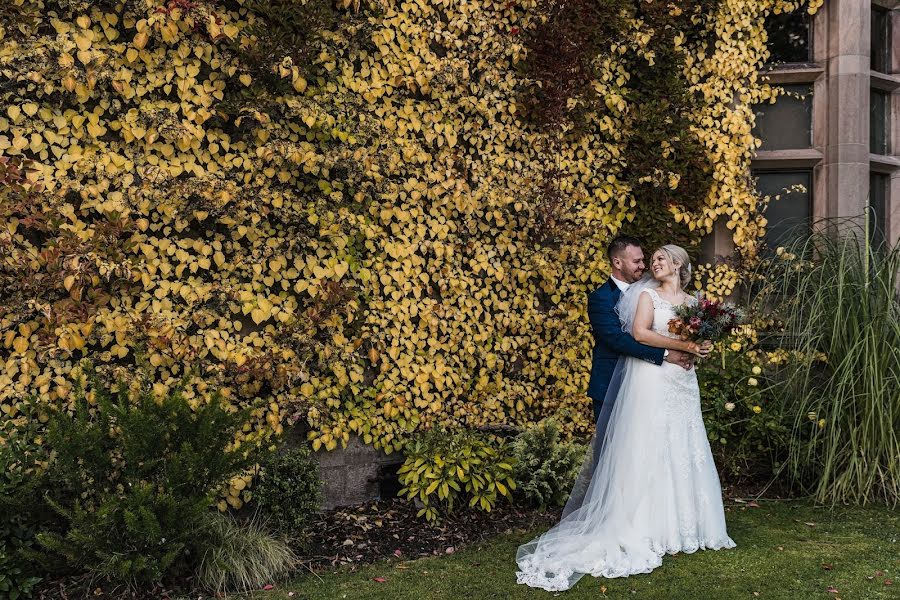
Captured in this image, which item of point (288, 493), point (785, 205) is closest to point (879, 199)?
point (785, 205)

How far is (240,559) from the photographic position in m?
3.77

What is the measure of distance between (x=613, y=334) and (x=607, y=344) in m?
0.09

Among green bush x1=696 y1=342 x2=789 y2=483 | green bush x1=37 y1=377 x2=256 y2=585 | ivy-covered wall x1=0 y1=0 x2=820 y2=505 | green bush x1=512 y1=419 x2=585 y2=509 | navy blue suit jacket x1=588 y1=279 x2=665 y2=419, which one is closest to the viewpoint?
green bush x1=37 y1=377 x2=256 y2=585

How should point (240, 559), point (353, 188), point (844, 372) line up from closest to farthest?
point (240, 559) < point (844, 372) < point (353, 188)

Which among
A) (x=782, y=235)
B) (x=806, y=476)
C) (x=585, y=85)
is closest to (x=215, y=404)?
(x=585, y=85)

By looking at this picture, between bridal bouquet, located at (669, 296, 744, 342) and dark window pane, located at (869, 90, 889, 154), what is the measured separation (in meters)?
3.32

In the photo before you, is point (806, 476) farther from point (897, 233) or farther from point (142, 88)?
point (142, 88)

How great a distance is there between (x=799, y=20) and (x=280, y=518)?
5.75m

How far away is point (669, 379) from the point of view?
14.3 feet

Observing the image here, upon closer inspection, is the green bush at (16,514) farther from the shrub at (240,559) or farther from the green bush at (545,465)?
the green bush at (545,465)

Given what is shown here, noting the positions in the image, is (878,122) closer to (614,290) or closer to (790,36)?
(790,36)

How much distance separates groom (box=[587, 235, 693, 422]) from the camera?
4.35 meters

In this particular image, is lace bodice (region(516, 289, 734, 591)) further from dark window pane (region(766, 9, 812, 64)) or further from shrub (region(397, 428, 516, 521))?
dark window pane (region(766, 9, 812, 64))

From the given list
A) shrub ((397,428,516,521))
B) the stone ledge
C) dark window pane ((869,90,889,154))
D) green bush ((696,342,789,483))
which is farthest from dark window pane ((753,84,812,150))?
the stone ledge
